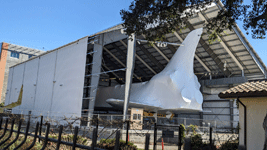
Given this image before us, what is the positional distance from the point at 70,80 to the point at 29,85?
1098 cm

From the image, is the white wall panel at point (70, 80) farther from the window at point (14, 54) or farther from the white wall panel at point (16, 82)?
the window at point (14, 54)

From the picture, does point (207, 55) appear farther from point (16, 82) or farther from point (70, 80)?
point (16, 82)

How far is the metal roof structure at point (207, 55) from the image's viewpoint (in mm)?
24353

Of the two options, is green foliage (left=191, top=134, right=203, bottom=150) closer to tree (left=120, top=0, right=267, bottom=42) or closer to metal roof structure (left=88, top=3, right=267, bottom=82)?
tree (left=120, top=0, right=267, bottom=42)

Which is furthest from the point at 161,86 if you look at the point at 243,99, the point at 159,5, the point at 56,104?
the point at 159,5

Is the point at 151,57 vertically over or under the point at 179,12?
over

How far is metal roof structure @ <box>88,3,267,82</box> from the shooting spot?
24353mm

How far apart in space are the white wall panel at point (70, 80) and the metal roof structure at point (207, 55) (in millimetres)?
2517

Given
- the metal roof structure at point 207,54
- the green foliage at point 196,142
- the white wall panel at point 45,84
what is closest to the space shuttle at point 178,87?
the metal roof structure at point 207,54

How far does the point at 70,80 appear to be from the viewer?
24062mm

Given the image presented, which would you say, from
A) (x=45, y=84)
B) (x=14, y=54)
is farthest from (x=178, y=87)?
(x=14, y=54)

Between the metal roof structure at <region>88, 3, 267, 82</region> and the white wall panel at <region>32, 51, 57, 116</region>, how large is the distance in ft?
23.7

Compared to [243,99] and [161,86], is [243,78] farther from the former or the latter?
[243,99]

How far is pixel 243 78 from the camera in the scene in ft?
92.8
